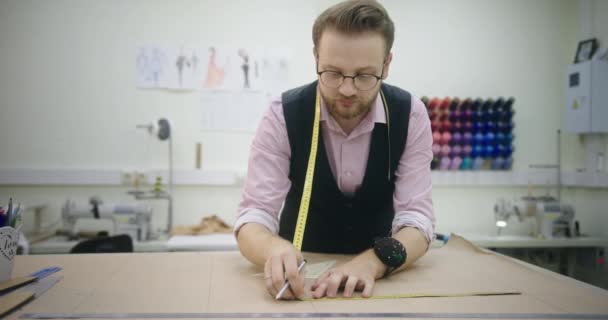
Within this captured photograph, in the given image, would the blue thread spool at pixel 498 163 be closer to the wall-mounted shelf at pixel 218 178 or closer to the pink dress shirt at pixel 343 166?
the wall-mounted shelf at pixel 218 178

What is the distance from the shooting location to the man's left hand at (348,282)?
0.96m

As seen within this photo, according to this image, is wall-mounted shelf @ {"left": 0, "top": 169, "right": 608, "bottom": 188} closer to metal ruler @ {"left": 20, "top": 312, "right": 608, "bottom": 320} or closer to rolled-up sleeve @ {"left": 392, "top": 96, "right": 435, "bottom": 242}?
rolled-up sleeve @ {"left": 392, "top": 96, "right": 435, "bottom": 242}

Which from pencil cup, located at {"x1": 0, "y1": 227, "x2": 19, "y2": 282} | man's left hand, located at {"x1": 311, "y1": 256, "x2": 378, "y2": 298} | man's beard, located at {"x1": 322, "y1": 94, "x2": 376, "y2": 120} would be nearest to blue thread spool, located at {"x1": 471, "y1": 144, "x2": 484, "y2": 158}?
man's beard, located at {"x1": 322, "y1": 94, "x2": 376, "y2": 120}

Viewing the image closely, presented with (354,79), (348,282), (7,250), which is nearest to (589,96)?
(354,79)

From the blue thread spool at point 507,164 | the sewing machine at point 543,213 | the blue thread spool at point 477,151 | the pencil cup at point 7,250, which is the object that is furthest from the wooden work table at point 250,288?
the blue thread spool at point 507,164

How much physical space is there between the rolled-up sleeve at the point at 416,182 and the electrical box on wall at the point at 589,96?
8.67 feet

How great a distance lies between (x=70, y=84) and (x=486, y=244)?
325cm

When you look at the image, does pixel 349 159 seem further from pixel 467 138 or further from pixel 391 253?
pixel 467 138

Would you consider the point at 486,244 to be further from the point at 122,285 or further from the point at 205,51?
the point at 122,285

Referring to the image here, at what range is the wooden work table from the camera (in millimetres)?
878

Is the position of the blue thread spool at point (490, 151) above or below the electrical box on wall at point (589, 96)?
below

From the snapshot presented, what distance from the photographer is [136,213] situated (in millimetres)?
2854

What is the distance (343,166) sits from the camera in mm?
1458

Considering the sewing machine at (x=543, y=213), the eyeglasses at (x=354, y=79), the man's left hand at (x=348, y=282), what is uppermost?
the eyeglasses at (x=354, y=79)
